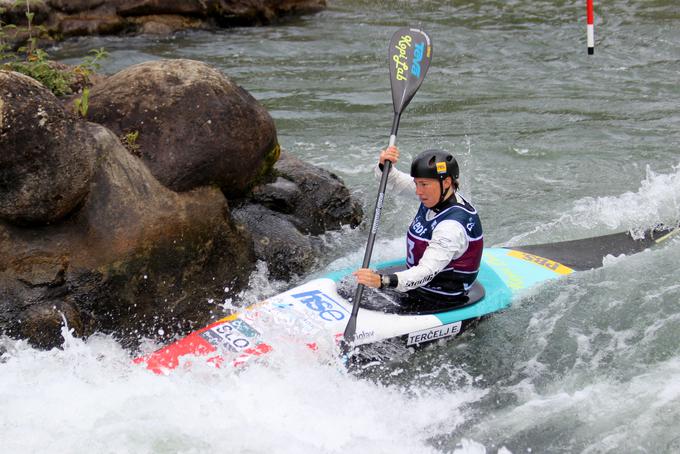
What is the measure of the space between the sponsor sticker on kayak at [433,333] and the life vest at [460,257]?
0.69 ft

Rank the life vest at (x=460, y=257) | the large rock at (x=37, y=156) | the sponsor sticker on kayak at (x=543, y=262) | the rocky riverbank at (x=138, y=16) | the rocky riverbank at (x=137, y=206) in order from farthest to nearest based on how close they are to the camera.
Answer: the rocky riverbank at (x=138, y=16), the sponsor sticker on kayak at (x=543, y=262), the life vest at (x=460, y=257), the rocky riverbank at (x=137, y=206), the large rock at (x=37, y=156)

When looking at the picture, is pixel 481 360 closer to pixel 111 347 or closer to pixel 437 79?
pixel 111 347

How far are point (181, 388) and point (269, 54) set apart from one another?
9.12 metres

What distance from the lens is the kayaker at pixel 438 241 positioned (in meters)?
4.88

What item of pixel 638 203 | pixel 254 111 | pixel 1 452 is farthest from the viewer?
pixel 638 203

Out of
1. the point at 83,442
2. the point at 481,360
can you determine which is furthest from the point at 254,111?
the point at 83,442

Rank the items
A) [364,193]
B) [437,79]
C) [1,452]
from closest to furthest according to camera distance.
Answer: [1,452] < [364,193] < [437,79]

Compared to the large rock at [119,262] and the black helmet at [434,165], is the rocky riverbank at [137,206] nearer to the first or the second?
the large rock at [119,262]

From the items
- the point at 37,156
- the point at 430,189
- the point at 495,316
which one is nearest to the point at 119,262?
the point at 37,156

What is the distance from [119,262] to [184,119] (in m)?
1.21

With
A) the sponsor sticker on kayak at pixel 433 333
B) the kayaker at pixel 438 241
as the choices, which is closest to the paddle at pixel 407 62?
the kayaker at pixel 438 241

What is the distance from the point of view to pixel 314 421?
14.3 feet

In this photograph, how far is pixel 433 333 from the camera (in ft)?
16.6

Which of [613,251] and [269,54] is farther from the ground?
[269,54]
